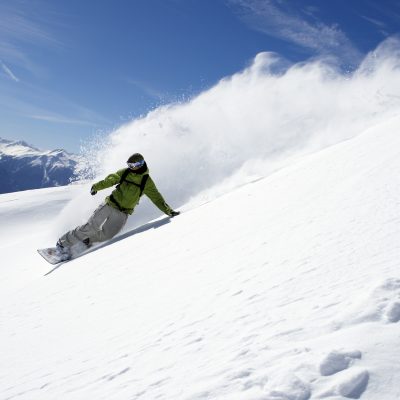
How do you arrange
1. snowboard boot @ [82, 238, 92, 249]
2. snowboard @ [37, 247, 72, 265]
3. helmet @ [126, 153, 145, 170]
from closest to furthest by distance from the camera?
helmet @ [126, 153, 145, 170] → snowboard @ [37, 247, 72, 265] → snowboard boot @ [82, 238, 92, 249]

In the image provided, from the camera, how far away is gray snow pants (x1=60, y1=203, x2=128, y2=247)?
30.1ft

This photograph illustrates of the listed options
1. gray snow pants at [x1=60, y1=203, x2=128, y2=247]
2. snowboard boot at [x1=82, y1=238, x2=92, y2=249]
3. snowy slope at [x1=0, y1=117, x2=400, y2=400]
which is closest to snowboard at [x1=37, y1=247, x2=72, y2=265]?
gray snow pants at [x1=60, y1=203, x2=128, y2=247]

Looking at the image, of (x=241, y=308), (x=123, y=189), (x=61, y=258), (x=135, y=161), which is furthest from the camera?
(x=61, y=258)

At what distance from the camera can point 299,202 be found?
6309mm

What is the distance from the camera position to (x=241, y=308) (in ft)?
10.8

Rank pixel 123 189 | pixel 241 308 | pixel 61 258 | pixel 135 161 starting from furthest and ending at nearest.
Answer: pixel 61 258 < pixel 123 189 < pixel 135 161 < pixel 241 308

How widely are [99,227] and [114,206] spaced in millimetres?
601

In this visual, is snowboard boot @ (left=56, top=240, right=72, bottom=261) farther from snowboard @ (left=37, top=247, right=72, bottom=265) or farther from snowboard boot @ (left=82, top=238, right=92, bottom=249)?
snowboard boot @ (left=82, top=238, right=92, bottom=249)

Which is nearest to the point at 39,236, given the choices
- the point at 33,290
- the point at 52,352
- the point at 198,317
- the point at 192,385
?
the point at 33,290

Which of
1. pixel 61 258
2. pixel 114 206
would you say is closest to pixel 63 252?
pixel 61 258

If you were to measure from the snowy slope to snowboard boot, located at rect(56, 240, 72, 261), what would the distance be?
55.8 inches

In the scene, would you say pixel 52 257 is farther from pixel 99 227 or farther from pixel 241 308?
pixel 241 308

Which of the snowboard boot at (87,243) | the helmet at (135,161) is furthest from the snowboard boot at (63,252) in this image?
the helmet at (135,161)

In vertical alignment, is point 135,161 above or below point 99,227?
above
